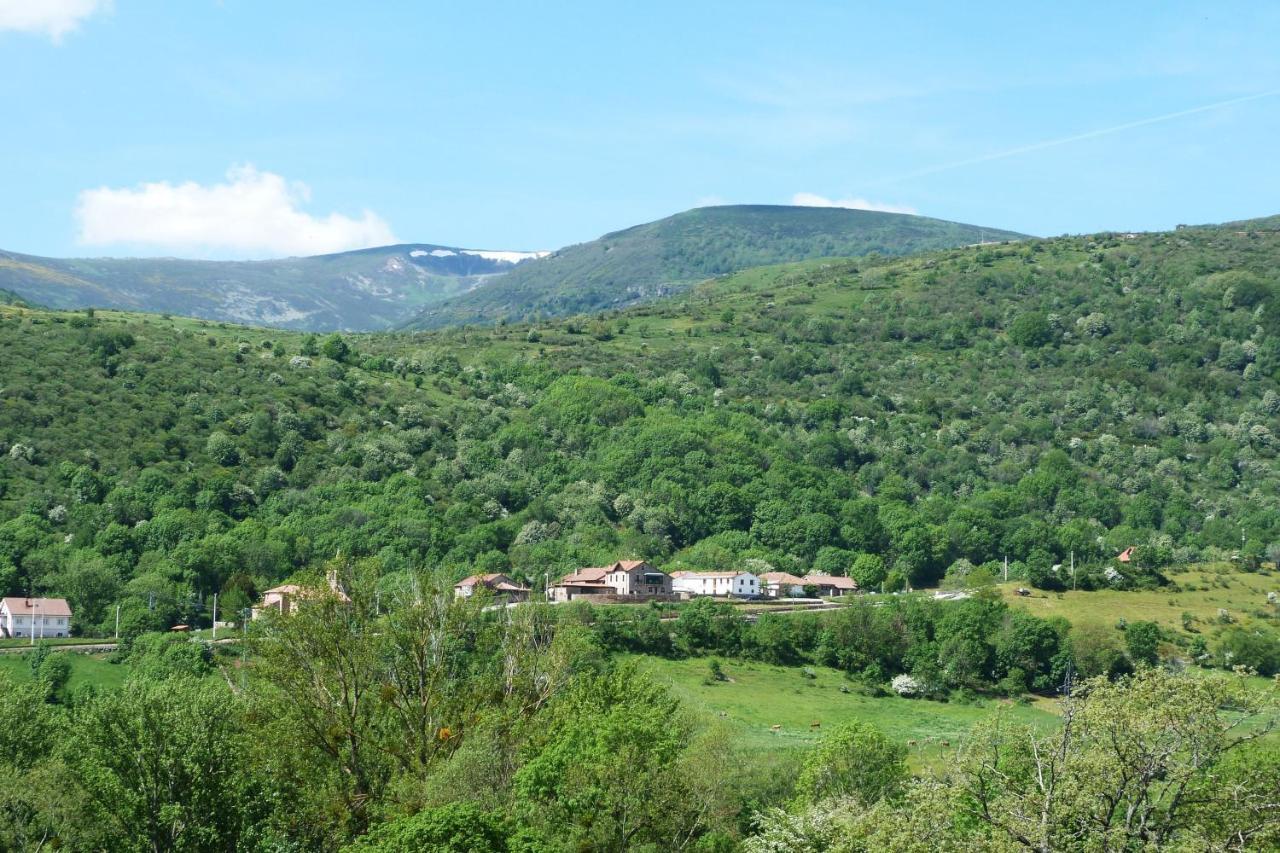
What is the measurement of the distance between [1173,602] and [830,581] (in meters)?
29.2

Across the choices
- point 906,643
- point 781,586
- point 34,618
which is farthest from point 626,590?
point 34,618

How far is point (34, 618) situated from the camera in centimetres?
10181

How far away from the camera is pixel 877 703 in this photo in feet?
315

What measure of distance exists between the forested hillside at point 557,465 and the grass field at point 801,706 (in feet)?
85.2

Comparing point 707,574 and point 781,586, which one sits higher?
point 707,574

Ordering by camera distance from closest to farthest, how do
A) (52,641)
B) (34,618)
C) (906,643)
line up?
(52,641) < (34,618) < (906,643)

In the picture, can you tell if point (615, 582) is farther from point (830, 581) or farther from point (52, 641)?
point (52, 641)

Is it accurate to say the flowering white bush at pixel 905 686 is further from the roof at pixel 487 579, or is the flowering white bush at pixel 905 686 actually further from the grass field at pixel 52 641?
the grass field at pixel 52 641

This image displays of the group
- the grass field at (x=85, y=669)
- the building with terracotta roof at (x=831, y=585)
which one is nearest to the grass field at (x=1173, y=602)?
the building with terracotta roof at (x=831, y=585)

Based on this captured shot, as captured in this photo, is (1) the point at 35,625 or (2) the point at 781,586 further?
(2) the point at 781,586

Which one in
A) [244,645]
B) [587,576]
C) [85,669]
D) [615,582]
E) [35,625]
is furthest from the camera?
[587,576]

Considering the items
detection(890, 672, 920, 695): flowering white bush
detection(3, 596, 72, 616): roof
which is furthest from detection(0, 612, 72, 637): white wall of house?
detection(890, 672, 920, 695): flowering white bush

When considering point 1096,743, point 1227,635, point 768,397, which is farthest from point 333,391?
point 1096,743

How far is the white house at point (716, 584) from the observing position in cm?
12538
